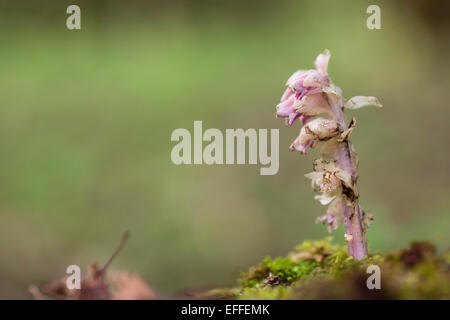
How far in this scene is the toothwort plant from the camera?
4.79 feet

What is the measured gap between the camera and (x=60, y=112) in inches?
220

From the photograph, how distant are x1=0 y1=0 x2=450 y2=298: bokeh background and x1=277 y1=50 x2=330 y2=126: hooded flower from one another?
69.8 inches

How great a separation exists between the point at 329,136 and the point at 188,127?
12.6 ft

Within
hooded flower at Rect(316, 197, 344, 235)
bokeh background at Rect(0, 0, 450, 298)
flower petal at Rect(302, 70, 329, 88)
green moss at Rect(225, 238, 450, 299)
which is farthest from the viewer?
bokeh background at Rect(0, 0, 450, 298)

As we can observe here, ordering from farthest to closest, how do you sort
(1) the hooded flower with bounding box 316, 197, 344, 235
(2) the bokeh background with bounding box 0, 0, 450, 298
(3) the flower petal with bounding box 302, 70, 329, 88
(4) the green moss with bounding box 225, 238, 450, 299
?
(2) the bokeh background with bounding box 0, 0, 450, 298 → (1) the hooded flower with bounding box 316, 197, 344, 235 → (3) the flower petal with bounding box 302, 70, 329, 88 → (4) the green moss with bounding box 225, 238, 450, 299

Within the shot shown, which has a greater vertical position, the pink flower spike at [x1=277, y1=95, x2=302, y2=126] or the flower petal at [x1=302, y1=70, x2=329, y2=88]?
the flower petal at [x1=302, y1=70, x2=329, y2=88]

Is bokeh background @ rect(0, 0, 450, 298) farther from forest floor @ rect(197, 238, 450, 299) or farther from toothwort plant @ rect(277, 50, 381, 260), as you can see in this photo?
forest floor @ rect(197, 238, 450, 299)

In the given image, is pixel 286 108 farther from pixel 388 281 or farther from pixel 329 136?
pixel 388 281

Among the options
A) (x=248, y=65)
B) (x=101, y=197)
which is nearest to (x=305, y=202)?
(x=101, y=197)

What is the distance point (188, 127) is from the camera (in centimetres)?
523

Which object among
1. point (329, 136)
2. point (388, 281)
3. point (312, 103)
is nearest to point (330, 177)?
point (329, 136)

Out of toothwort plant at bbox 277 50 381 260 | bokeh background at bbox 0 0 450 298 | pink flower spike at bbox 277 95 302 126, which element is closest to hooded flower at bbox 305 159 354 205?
toothwort plant at bbox 277 50 381 260

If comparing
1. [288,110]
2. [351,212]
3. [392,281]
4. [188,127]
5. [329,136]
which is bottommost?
[392,281]

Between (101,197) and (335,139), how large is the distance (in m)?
3.33
